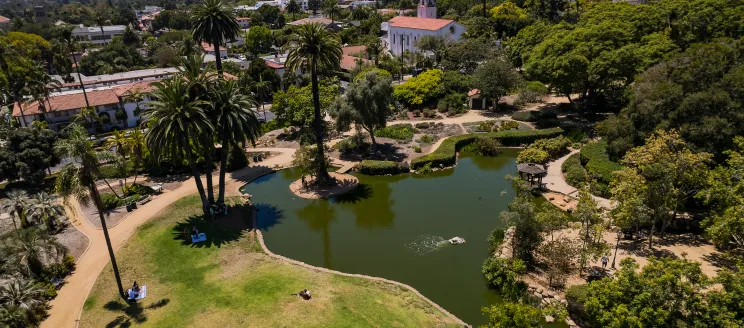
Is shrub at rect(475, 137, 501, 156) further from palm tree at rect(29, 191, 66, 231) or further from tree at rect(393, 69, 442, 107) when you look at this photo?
palm tree at rect(29, 191, 66, 231)

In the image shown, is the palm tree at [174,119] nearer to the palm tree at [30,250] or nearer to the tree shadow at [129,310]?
the palm tree at [30,250]

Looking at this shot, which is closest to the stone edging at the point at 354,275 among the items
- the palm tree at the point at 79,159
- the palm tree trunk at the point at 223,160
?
the palm tree trunk at the point at 223,160

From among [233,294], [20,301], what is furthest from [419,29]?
[20,301]

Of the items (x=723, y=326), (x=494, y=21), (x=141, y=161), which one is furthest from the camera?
(x=494, y=21)

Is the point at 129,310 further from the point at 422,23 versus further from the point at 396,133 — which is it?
the point at 422,23

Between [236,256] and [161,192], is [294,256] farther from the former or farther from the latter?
[161,192]

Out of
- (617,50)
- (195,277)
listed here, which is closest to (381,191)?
(195,277)
